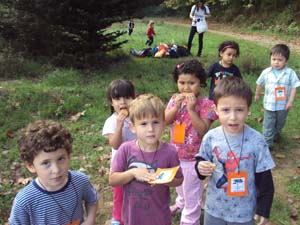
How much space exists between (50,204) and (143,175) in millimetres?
617

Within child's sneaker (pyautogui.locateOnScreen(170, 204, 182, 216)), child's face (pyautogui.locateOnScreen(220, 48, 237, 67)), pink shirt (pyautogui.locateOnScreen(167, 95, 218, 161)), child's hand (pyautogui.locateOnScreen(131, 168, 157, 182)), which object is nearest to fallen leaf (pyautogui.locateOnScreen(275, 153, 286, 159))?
child's face (pyautogui.locateOnScreen(220, 48, 237, 67))

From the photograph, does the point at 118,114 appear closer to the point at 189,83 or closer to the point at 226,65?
the point at 189,83

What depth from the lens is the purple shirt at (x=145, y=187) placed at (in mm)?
2598

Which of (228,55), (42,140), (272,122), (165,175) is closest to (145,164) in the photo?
(165,175)

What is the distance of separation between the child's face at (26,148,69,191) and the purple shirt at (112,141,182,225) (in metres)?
0.46

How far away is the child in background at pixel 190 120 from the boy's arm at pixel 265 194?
86cm

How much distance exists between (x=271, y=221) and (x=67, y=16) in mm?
6102

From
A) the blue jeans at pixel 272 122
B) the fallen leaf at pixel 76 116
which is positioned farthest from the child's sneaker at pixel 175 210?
the fallen leaf at pixel 76 116

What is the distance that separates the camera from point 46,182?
2277 mm

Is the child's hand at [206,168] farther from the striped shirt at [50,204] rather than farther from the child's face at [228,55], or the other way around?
the child's face at [228,55]

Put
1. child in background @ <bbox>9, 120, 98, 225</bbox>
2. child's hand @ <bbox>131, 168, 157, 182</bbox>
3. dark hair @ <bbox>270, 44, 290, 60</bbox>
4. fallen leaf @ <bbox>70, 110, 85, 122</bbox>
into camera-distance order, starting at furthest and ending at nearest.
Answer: fallen leaf @ <bbox>70, 110, 85, 122</bbox> → dark hair @ <bbox>270, 44, 290, 60</bbox> → child's hand @ <bbox>131, 168, 157, 182</bbox> → child in background @ <bbox>9, 120, 98, 225</bbox>

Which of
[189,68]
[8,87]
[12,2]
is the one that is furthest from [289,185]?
[12,2]

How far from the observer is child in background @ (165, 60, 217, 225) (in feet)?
10.6

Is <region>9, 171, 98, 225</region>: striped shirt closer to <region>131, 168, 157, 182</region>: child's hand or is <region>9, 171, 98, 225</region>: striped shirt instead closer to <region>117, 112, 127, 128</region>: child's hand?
<region>131, 168, 157, 182</region>: child's hand
